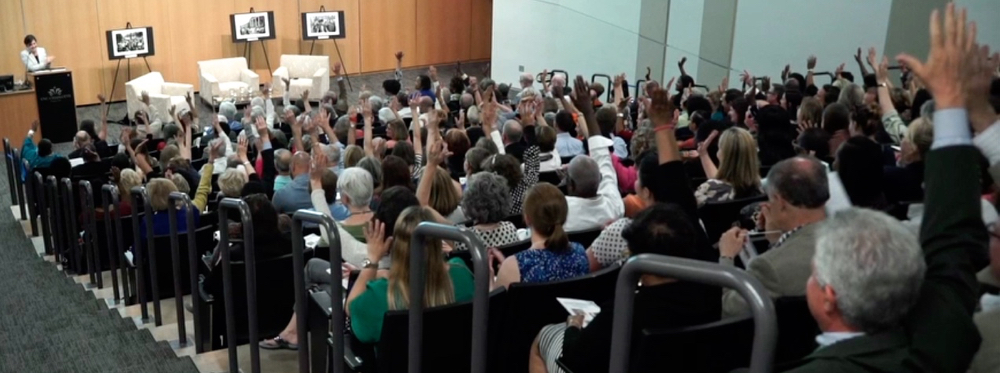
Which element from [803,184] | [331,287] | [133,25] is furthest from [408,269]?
[133,25]

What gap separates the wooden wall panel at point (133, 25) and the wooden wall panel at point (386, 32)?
152 inches

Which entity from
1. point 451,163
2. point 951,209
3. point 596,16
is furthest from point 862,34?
point 951,209

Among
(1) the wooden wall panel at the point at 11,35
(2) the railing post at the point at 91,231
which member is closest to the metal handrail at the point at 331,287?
(2) the railing post at the point at 91,231

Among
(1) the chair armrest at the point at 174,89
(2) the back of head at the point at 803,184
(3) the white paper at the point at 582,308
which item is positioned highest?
(2) the back of head at the point at 803,184

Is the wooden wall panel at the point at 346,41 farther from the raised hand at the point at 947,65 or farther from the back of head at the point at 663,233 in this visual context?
the raised hand at the point at 947,65

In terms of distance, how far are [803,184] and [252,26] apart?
14.8 metres

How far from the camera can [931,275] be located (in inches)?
69.6

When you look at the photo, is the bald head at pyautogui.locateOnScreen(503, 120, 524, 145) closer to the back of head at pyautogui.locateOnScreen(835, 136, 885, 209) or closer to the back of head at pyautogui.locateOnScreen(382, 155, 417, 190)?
the back of head at pyautogui.locateOnScreen(382, 155, 417, 190)

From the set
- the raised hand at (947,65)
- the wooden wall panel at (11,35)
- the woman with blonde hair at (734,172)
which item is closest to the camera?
the raised hand at (947,65)

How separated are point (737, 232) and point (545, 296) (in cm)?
69

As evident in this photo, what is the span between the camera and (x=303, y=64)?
1639 centimetres

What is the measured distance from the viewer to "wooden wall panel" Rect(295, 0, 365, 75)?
57.2ft

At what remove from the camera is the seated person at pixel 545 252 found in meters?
3.33

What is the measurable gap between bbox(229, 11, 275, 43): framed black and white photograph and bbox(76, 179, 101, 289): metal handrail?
382 inches
